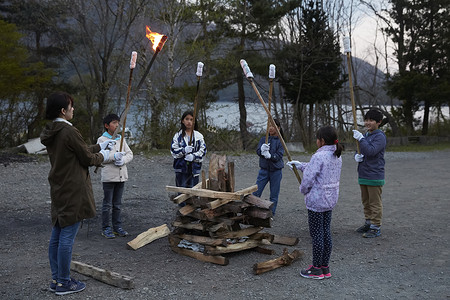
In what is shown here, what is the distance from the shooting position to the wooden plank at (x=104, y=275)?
446 centimetres

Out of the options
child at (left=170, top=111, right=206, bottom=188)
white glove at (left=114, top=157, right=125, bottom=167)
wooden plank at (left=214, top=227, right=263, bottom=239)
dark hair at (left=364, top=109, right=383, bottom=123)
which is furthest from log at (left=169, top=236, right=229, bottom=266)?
dark hair at (left=364, top=109, right=383, bottom=123)

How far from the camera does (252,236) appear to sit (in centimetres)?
573

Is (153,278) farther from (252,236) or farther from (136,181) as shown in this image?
(136,181)

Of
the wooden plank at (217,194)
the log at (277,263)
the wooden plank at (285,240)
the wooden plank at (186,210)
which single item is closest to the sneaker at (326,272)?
the log at (277,263)

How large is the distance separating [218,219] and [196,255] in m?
0.50

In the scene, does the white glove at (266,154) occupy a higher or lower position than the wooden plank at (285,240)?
higher

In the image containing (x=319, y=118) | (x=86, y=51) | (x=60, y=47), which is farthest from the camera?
(x=319, y=118)

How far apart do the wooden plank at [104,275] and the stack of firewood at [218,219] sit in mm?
1160

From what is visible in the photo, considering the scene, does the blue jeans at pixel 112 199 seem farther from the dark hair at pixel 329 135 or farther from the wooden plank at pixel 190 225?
the dark hair at pixel 329 135

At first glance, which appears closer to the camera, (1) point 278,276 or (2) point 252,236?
(1) point 278,276

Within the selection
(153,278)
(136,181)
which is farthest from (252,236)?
(136,181)

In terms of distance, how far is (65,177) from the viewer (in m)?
4.31

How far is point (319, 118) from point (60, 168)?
27.8 metres

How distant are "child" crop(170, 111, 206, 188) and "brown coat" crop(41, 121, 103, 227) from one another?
2525 mm
